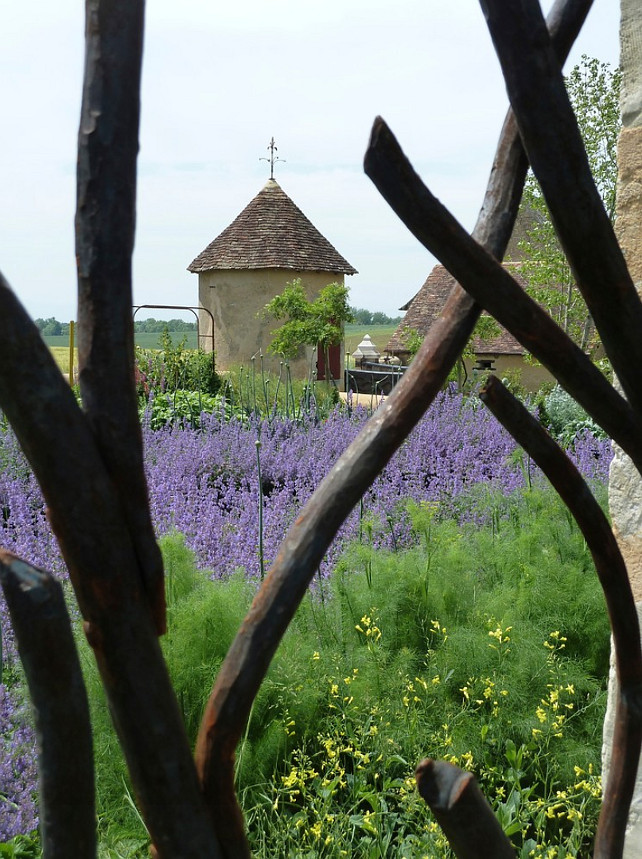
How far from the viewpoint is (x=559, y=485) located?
2.58ft

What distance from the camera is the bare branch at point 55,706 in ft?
1.67

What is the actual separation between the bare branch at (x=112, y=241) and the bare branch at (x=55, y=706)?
66mm

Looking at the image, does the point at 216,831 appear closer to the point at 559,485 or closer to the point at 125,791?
the point at 559,485

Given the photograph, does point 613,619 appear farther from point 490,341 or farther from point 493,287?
point 490,341

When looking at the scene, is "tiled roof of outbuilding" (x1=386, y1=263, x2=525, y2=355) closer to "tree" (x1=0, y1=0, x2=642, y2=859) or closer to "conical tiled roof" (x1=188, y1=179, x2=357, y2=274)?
"conical tiled roof" (x1=188, y1=179, x2=357, y2=274)

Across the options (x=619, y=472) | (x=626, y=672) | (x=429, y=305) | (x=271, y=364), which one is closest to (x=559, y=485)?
(x=626, y=672)

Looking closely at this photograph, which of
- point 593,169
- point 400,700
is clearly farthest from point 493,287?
point 593,169

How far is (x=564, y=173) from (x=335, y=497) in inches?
11.7

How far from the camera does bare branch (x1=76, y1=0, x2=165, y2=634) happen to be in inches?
21.3

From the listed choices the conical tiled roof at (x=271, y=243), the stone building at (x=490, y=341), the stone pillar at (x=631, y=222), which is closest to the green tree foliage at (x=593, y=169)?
the stone building at (x=490, y=341)

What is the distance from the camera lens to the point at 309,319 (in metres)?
19.9

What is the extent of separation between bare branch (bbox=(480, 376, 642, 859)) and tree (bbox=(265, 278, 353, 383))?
18594 mm

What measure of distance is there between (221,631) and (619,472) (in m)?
1.59

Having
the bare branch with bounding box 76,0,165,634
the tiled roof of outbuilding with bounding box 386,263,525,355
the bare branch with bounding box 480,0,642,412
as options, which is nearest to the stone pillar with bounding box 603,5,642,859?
the bare branch with bounding box 480,0,642,412
